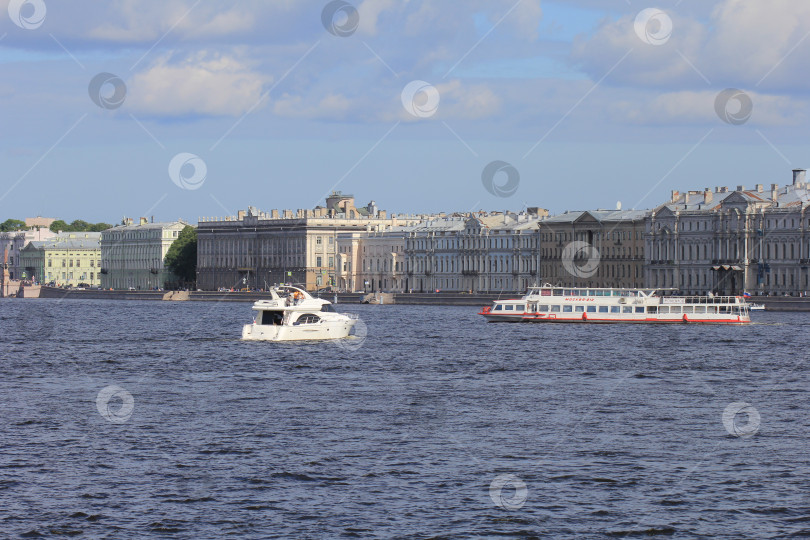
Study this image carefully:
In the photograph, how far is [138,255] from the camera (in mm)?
169500

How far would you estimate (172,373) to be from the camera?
39938mm

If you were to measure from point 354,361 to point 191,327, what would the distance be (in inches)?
1135

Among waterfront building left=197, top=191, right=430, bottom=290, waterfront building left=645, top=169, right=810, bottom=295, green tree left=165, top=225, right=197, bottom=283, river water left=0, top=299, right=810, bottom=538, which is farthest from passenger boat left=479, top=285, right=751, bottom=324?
green tree left=165, top=225, right=197, bottom=283

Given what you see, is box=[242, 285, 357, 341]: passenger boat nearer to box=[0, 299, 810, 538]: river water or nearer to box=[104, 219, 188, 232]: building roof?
box=[0, 299, 810, 538]: river water

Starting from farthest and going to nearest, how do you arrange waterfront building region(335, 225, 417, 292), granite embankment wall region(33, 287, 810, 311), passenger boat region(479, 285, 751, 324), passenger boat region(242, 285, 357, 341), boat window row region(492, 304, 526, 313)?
1. waterfront building region(335, 225, 417, 292)
2. granite embankment wall region(33, 287, 810, 311)
3. boat window row region(492, 304, 526, 313)
4. passenger boat region(479, 285, 751, 324)
5. passenger boat region(242, 285, 357, 341)

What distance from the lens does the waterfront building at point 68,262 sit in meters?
185

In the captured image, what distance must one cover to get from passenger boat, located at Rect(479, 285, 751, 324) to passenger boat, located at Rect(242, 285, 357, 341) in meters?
24.8

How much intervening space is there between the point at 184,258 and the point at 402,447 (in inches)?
5429

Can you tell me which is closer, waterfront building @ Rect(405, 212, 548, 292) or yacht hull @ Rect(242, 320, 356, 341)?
yacht hull @ Rect(242, 320, 356, 341)

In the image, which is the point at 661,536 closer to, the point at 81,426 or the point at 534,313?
the point at 81,426

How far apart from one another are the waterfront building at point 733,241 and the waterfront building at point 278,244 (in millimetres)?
42702

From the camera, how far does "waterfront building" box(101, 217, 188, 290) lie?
16575cm

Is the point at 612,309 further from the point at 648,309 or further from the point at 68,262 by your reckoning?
the point at 68,262

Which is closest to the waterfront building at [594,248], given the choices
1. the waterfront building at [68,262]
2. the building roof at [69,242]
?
the waterfront building at [68,262]
